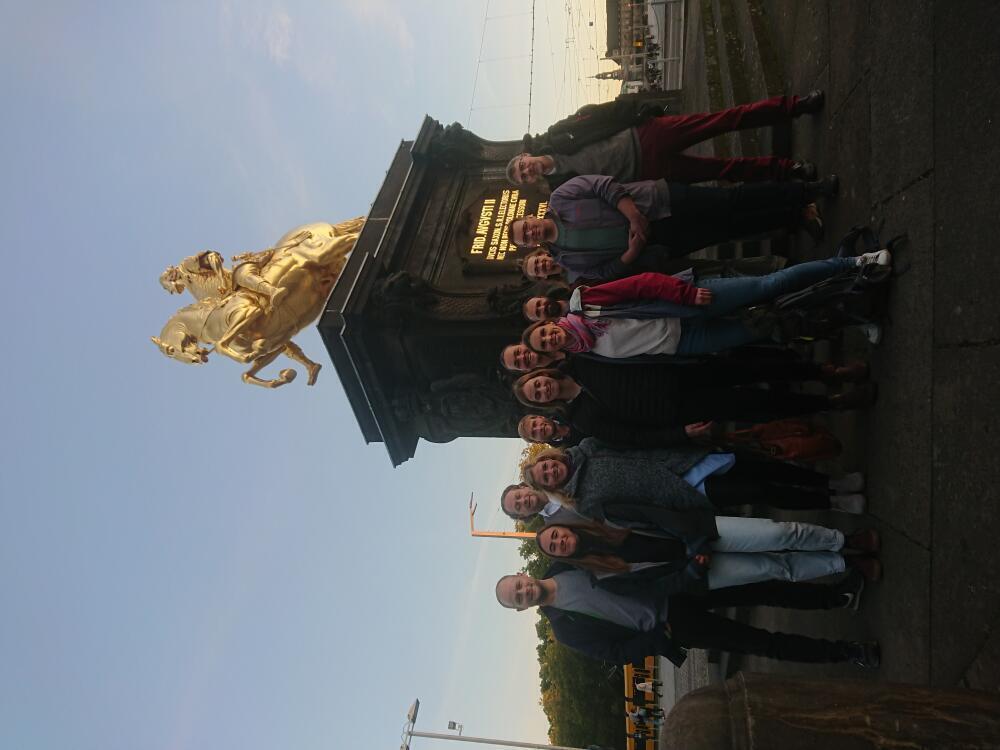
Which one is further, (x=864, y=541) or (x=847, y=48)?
(x=847, y=48)

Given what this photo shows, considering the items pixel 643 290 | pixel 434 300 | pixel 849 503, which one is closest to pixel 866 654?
pixel 849 503

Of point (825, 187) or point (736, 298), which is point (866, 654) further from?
point (825, 187)

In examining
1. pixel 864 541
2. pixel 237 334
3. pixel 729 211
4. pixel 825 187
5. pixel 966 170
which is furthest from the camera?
pixel 237 334

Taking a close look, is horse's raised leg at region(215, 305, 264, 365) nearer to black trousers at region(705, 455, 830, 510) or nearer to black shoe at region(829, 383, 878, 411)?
black trousers at region(705, 455, 830, 510)

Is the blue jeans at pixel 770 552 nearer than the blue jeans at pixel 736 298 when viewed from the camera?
No

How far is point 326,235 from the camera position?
388 inches

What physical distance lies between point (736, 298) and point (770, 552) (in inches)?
75.2

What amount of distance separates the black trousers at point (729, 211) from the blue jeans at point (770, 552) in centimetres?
244

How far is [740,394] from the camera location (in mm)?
5531

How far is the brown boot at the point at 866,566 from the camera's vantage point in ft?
17.0

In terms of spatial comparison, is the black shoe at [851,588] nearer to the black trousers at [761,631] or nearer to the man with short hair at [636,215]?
the black trousers at [761,631]

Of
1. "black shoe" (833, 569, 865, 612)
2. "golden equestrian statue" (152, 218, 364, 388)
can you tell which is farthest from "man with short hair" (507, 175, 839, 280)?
"golden equestrian statue" (152, 218, 364, 388)

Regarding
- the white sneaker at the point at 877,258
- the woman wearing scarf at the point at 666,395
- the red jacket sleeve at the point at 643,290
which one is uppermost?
the white sneaker at the point at 877,258

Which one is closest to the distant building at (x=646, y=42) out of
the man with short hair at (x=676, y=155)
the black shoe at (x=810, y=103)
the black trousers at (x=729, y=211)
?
the black shoe at (x=810, y=103)
